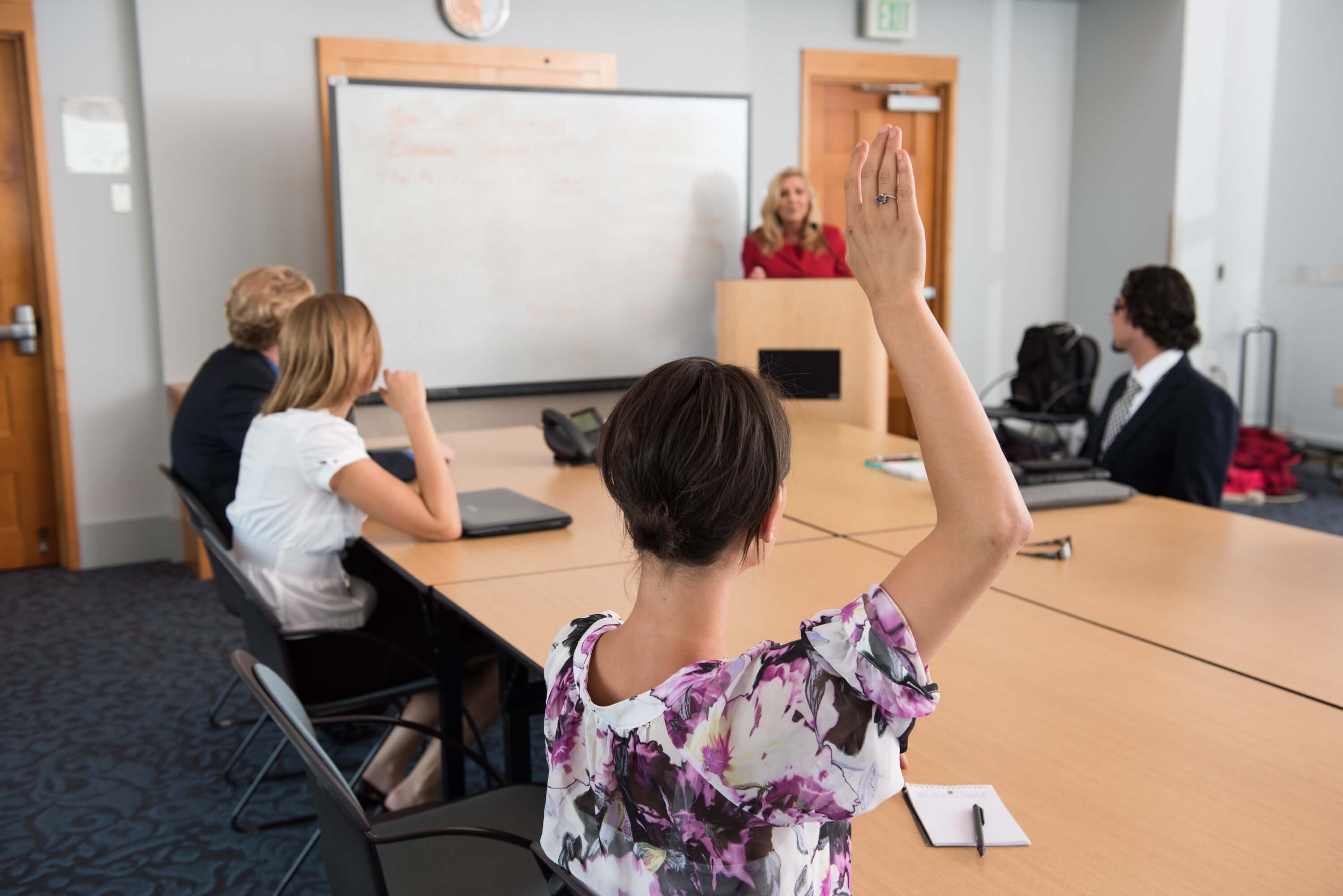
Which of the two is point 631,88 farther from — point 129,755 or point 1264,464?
point 1264,464

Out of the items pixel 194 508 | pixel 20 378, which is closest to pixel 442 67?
pixel 20 378

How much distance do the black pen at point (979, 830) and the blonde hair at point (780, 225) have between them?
425cm

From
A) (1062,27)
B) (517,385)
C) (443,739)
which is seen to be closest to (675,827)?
(443,739)

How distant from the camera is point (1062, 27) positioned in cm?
664

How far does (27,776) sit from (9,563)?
7.92 ft

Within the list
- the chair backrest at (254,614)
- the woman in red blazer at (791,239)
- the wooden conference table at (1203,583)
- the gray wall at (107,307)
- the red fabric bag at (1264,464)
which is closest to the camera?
the wooden conference table at (1203,583)

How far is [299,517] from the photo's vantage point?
2367 mm

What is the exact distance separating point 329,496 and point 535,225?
3013 millimetres

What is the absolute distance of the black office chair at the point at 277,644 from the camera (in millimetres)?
2092

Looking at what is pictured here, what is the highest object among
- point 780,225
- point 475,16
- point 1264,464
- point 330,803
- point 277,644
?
point 475,16

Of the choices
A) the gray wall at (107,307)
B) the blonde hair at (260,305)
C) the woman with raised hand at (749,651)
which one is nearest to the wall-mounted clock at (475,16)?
the gray wall at (107,307)

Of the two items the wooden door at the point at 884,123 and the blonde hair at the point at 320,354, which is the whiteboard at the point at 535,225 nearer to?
the wooden door at the point at 884,123

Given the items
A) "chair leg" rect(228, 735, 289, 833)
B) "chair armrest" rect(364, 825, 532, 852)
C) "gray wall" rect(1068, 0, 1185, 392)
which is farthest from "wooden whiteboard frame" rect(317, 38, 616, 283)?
"chair armrest" rect(364, 825, 532, 852)

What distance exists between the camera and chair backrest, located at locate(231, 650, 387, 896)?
118 cm
